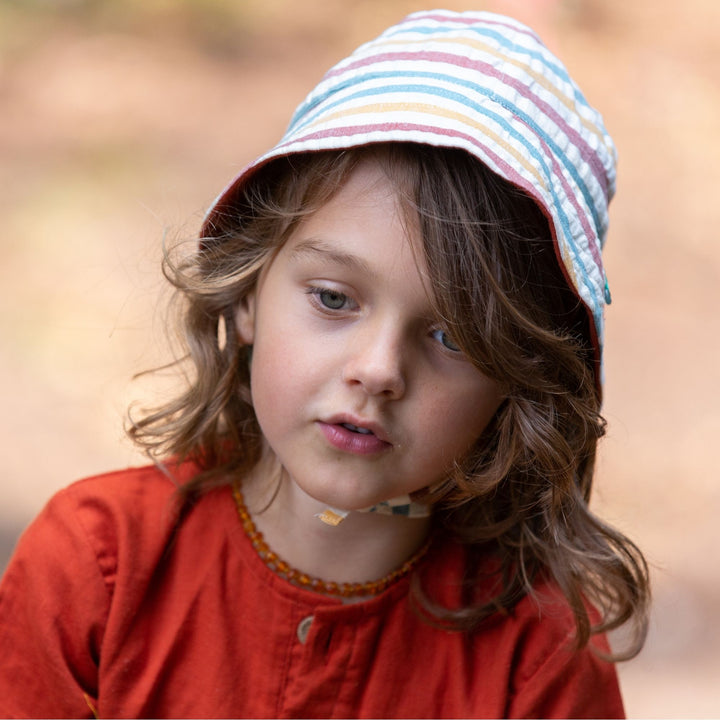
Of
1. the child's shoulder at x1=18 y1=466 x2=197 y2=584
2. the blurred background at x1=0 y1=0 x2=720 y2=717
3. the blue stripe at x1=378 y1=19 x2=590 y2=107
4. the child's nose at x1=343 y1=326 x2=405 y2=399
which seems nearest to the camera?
the child's nose at x1=343 y1=326 x2=405 y2=399

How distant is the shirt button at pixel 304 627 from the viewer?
144cm

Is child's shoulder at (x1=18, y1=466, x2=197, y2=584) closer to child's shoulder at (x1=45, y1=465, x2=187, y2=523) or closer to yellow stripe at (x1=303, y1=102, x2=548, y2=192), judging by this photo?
child's shoulder at (x1=45, y1=465, x2=187, y2=523)

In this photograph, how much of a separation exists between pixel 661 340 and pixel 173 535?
6.79 ft

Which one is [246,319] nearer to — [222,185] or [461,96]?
[461,96]

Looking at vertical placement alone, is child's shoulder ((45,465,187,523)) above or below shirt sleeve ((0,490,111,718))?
above

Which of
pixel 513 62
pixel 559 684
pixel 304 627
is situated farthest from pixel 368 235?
pixel 559 684

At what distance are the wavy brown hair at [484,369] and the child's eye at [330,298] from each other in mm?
98

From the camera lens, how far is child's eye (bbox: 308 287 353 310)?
126 cm

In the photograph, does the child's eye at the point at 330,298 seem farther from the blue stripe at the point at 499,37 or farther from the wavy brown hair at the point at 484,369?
the blue stripe at the point at 499,37

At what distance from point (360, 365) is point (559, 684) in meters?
0.58

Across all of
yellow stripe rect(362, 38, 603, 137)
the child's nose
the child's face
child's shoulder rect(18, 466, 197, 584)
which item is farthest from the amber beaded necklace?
yellow stripe rect(362, 38, 603, 137)

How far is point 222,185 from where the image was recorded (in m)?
3.13

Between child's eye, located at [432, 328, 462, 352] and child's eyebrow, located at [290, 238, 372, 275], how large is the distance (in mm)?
108

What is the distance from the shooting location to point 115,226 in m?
3.11
